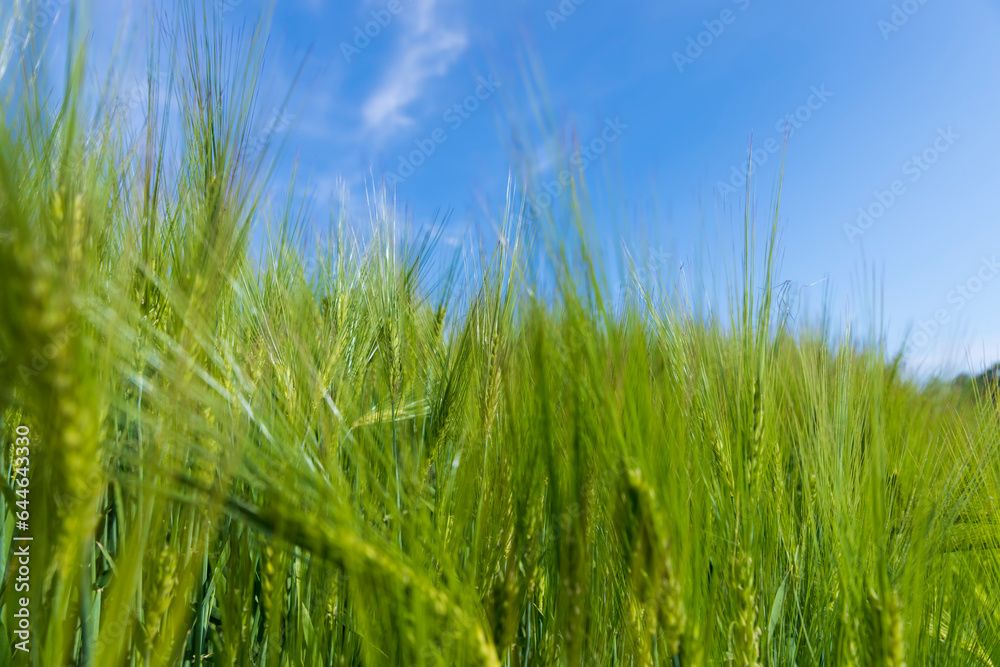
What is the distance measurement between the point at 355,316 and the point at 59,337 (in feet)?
3.51

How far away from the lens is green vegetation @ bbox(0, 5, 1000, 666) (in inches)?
17.6

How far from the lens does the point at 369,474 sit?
1.99ft

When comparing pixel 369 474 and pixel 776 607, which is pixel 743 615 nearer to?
pixel 776 607

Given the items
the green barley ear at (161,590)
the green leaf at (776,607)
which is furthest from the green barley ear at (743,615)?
the green barley ear at (161,590)

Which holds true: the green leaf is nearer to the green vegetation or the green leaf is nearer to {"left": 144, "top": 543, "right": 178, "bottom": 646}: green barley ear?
the green vegetation

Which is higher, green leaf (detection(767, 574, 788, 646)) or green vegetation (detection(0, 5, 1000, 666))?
green vegetation (detection(0, 5, 1000, 666))

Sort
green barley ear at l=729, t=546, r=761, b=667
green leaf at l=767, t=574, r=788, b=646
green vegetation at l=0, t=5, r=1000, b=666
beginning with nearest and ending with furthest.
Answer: green vegetation at l=0, t=5, r=1000, b=666 < green barley ear at l=729, t=546, r=761, b=667 < green leaf at l=767, t=574, r=788, b=646

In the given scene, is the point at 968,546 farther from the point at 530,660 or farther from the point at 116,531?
the point at 116,531

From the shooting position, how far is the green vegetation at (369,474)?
448 mm

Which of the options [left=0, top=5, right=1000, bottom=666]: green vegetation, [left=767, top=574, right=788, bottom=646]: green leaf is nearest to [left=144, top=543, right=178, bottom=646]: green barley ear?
[left=0, top=5, right=1000, bottom=666]: green vegetation

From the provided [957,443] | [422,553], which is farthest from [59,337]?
[957,443]

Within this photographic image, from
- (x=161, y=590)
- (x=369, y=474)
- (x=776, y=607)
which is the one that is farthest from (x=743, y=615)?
(x=161, y=590)

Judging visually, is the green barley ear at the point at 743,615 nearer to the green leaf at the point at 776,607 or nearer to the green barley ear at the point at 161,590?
the green leaf at the point at 776,607

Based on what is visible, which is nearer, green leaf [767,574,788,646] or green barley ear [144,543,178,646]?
green barley ear [144,543,178,646]
